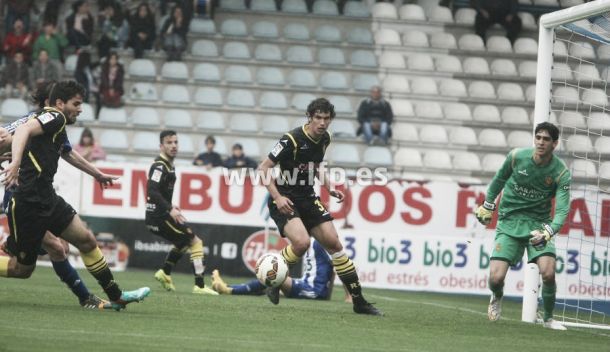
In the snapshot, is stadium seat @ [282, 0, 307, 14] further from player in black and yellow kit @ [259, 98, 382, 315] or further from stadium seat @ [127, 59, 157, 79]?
player in black and yellow kit @ [259, 98, 382, 315]

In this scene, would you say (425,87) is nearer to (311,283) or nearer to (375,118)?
(375,118)

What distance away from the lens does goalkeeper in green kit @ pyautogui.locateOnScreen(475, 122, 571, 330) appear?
11.6 meters

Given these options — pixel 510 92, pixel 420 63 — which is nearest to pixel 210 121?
pixel 420 63

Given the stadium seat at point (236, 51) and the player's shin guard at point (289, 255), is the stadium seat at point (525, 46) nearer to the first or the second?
the stadium seat at point (236, 51)

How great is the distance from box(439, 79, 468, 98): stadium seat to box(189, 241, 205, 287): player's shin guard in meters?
12.4

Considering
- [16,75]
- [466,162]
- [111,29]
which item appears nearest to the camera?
[16,75]

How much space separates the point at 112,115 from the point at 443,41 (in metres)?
8.42

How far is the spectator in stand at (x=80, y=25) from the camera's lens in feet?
82.3

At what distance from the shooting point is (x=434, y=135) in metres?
25.6

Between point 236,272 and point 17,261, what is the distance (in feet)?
31.8

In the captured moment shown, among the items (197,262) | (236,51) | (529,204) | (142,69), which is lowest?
(197,262)

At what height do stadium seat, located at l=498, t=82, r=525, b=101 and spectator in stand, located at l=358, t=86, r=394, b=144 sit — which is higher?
stadium seat, located at l=498, t=82, r=525, b=101

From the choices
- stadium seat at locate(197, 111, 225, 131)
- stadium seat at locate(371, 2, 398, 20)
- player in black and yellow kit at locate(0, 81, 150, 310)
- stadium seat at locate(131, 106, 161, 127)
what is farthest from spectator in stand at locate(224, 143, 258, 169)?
player in black and yellow kit at locate(0, 81, 150, 310)

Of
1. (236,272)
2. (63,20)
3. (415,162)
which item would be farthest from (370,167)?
(63,20)
